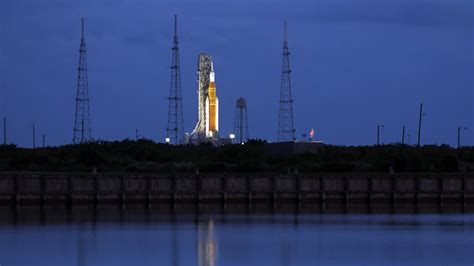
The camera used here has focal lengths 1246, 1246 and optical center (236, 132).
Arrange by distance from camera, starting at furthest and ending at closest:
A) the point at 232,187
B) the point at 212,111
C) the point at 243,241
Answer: the point at 212,111, the point at 232,187, the point at 243,241

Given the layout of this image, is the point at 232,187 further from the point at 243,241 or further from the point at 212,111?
the point at 212,111

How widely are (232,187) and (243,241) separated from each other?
28650 mm

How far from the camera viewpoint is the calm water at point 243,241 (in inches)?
1790

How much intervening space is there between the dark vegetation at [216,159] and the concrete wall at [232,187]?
760 cm

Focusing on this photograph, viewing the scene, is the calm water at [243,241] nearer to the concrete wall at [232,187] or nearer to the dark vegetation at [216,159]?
the concrete wall at [232,187]

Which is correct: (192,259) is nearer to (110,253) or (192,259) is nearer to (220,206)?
(110,253)

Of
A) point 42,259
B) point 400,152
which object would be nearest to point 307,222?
point 42,259

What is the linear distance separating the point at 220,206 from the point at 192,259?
116 ft

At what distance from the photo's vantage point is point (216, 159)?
101750 mm

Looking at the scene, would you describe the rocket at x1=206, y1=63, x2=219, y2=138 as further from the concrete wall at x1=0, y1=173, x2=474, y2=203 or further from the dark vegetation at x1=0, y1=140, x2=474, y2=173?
the concrete wall at x1=0, y1=173, x2=474, y2=203

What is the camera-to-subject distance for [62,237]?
2147 inches

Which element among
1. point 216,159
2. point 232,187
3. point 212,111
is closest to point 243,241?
point 232,187

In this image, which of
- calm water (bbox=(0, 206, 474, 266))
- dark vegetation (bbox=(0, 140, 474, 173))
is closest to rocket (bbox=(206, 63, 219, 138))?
dark vegetation (bbox=(0, 140, 474, 173))

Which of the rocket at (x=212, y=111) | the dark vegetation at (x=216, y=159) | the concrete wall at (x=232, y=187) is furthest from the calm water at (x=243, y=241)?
the rocket at (x=212, y=111)
